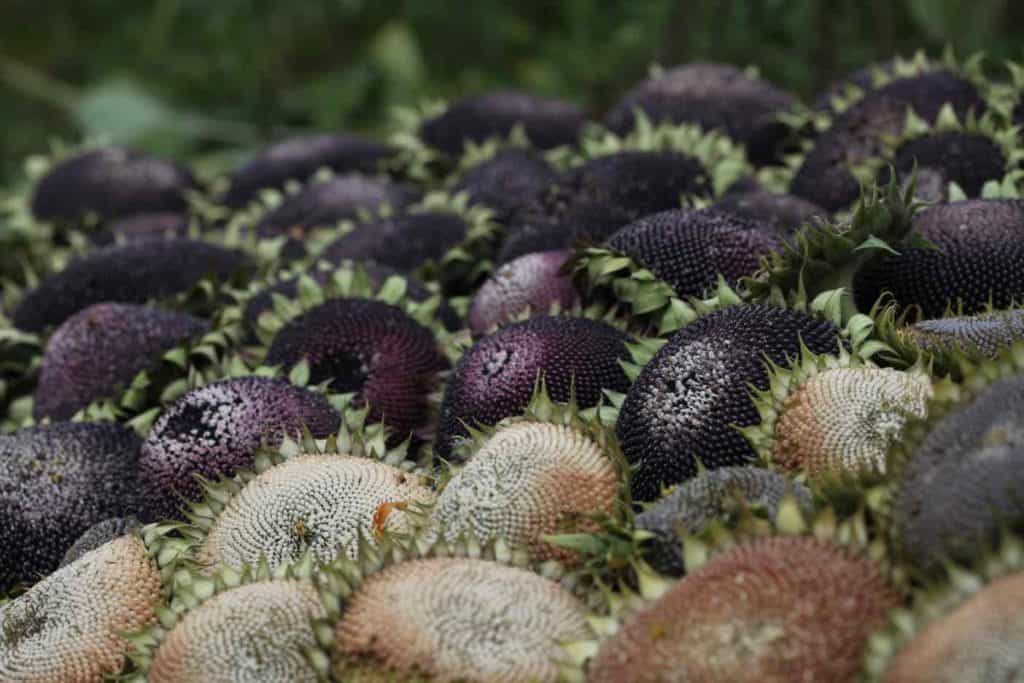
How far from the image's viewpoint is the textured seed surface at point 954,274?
2.35 meters

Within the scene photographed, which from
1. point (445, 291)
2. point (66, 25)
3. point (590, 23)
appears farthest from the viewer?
point (66, 25)

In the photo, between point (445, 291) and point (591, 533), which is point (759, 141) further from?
point (591, 533)

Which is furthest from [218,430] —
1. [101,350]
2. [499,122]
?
[499,122]

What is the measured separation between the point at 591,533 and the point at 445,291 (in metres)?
1.62

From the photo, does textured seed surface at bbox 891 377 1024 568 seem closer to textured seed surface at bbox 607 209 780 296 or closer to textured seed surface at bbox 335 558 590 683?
textured seed surface at bbox 335 558 590 683

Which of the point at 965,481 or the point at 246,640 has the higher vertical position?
the point at 965,481

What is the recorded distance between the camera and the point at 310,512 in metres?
2.06

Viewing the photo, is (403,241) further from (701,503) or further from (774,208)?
(701,503)

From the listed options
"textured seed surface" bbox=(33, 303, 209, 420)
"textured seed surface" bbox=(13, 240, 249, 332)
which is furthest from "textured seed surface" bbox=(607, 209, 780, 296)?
"textured seed surface" bbox=(13, 240, 249, 332)

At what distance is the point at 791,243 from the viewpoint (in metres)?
2.46

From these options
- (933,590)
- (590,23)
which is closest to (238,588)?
(933,590)

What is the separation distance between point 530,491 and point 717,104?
214cm

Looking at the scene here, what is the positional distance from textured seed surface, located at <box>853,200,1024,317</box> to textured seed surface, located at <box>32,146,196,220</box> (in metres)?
2.83

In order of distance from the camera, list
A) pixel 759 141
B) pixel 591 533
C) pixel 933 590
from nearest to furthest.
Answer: pixel 933 590 < pixel 591 533 < pixel 759 141
